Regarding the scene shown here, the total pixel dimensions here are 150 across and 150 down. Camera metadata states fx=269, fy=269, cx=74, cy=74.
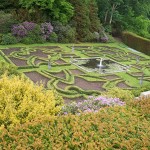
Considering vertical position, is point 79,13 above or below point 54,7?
below

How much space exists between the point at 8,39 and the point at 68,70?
8574 millimetres

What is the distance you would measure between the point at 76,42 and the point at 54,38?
2725 millimetres

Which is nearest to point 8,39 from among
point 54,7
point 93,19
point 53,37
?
point 53,37

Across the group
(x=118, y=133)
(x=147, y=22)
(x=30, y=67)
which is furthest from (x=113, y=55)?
(x=118, y=133)

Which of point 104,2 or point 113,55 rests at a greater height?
point 104,2

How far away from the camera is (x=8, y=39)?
79.7ft

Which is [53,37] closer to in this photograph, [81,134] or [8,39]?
[8,39]

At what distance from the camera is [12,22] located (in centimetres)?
2595

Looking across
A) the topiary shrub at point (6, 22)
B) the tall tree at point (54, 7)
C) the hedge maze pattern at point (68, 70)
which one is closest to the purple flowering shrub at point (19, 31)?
the topiary shrub at point (6, 22)

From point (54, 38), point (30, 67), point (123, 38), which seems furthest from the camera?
point (123, 38)

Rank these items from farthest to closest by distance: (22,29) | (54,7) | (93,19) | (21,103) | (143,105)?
1. (93,19)
2. (54,7)
3. (22,29)
4. (143,105)
5. (21,103)

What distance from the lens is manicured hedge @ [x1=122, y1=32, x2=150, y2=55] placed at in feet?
97.9

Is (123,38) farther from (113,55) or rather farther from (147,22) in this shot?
(113,55)

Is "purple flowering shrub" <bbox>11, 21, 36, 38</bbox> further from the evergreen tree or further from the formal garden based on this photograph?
the evergreen tree
